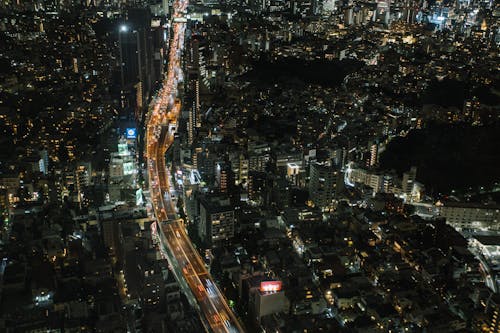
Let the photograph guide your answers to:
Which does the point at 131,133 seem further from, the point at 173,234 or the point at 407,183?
the point at 407,183

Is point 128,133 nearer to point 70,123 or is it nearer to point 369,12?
point 70,123

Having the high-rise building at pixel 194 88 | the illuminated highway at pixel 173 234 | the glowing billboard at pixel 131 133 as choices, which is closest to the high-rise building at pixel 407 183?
the illuminated highway at pixel 173 234

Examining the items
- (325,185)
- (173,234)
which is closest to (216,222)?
(173,234)

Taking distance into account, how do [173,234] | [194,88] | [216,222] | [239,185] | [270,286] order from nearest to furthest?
[270,286], [216,222], [173,234], [239,185], [194,88]

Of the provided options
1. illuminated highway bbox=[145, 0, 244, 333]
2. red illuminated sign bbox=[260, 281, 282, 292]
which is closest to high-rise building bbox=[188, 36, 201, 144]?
illuminated highway bbox=[145, 0, 244, 333]

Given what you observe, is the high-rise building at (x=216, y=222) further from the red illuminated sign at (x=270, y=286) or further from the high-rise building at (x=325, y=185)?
the high-rise building at (x=325, y=185)

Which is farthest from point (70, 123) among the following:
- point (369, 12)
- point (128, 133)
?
point (369, 12)

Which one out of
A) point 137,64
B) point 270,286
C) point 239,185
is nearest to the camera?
point 270,286
